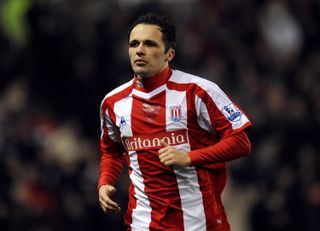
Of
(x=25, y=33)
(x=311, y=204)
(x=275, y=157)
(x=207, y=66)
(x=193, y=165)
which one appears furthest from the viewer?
(x=25, y=33)

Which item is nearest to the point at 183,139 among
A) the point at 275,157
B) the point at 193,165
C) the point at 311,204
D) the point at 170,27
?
the point at 193,165

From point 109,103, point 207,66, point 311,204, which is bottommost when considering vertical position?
point 311,204

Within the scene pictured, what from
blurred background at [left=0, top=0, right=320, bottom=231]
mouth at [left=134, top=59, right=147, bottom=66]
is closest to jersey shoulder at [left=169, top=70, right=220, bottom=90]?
mouth at [left=134, top=59, right=147, bottom=66]

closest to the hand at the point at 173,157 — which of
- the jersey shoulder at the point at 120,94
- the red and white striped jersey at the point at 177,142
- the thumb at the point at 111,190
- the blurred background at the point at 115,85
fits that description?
the red and white striped jersey at the point at 177,142

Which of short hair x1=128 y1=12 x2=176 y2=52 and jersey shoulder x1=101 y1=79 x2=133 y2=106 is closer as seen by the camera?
short hair x1=128 y1=12 x2=176 y2=52

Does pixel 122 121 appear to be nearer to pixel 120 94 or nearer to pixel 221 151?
pixel 120 94

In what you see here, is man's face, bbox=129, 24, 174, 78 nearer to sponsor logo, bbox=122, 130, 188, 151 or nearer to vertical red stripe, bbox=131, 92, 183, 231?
vertical red stripe, bbox=131, 92, 183, 231

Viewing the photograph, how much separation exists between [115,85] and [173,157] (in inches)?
327

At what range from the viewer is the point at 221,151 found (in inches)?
292

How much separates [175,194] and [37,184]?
6.74 meters

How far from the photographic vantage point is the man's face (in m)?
7.60

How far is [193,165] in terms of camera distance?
740 centimetres

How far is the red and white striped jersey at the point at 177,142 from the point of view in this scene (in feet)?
24.8

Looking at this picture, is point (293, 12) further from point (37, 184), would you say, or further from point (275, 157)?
point (37, 184)
